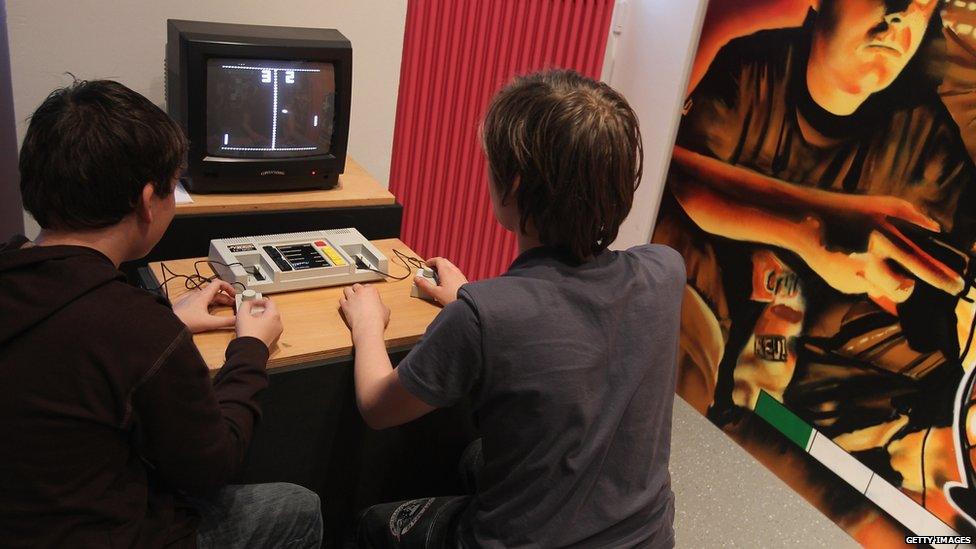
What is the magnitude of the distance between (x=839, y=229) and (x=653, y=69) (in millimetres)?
870

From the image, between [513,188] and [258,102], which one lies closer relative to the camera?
[513,188]

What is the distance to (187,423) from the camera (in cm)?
98

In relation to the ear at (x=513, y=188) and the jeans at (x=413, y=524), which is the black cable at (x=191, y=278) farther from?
the ear at (x=513, y=188)

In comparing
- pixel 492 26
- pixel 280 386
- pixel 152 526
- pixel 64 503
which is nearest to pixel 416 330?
pixel 280 386

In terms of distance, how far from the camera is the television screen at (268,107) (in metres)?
1.72

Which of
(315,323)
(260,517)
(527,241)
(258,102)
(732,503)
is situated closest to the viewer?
(527,241)

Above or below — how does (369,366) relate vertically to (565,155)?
below

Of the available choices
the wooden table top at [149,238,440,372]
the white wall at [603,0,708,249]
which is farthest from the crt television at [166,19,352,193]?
the white wall at [603,0,708,249]

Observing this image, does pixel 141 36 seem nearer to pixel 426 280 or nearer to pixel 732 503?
pixel 426 280

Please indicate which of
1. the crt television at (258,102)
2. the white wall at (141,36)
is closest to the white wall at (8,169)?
the white wall at (141,36)

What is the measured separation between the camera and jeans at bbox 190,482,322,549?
119cm

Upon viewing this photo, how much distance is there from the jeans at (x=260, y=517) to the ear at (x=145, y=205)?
454 millimetres

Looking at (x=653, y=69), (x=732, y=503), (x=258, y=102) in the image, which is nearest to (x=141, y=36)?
(x=258, y=102)

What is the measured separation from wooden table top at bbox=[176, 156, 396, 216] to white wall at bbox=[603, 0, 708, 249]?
1.07 metres
